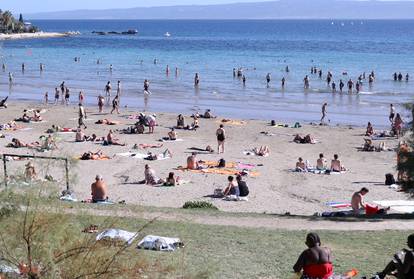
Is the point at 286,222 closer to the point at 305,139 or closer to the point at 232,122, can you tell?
the point at 305,139

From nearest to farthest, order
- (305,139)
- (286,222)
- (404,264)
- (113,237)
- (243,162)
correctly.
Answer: (113,237) → (404,264) → (286,222) → (243,162) → (305,139)

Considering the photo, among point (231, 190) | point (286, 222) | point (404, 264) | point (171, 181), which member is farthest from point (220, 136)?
point (404, 264)

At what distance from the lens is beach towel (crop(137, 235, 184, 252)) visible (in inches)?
388

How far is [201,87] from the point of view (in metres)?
53.7

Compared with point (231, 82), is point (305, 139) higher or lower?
lower

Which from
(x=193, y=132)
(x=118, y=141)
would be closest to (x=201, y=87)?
(x=193, y=132)

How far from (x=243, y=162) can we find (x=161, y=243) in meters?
14.8

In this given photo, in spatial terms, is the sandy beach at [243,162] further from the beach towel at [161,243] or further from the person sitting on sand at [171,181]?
the beach towel at [161,243]

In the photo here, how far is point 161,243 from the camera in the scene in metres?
10.4

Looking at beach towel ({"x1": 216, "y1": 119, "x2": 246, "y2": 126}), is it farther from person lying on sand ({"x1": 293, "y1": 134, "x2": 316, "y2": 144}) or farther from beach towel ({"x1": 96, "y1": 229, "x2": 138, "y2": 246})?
beach towel ({"x1": 96, "y1": 229, "x2": 138, "y2": 246})

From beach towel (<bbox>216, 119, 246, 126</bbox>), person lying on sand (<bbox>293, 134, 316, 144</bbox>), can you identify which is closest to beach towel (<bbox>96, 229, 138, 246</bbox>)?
person lying on sand (<bbox>293, 134, 316, 144</bbox>)

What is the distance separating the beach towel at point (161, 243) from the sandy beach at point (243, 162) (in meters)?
2.15

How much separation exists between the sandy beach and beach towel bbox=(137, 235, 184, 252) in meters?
2.15

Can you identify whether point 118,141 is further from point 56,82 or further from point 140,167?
point 56,82
